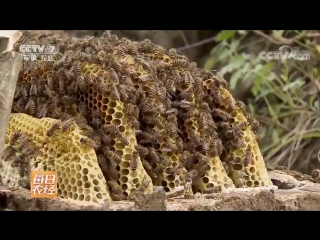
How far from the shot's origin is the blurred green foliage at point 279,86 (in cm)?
328

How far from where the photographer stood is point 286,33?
10.7 feet

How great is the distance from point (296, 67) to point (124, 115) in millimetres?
983

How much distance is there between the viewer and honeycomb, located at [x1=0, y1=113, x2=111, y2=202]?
116 inches

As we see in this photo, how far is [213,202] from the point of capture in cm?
310

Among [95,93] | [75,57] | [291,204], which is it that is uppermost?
[75,57]

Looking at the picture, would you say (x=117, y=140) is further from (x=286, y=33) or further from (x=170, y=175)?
(x=286, y=33)

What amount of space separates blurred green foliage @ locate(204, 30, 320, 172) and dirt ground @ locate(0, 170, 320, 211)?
0.19 meters

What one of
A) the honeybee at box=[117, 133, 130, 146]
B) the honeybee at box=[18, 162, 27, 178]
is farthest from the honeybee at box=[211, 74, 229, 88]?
the honeybee at box=[18, 162, 27, 178]

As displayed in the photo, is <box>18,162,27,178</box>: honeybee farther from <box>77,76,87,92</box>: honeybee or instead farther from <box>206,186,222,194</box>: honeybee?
<box>206,186,222,194</box>: honeybee

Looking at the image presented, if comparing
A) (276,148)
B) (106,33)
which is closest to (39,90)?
(106,33)

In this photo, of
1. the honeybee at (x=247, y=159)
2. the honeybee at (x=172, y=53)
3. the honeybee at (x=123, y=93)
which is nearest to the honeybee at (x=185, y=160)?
the honeybee at (x=247, y=159)

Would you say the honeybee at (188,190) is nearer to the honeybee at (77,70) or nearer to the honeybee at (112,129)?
the honeybee at (112,129)

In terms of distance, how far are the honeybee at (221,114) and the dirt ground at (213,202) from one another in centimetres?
40

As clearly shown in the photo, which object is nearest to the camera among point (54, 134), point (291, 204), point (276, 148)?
point (54, 134)
